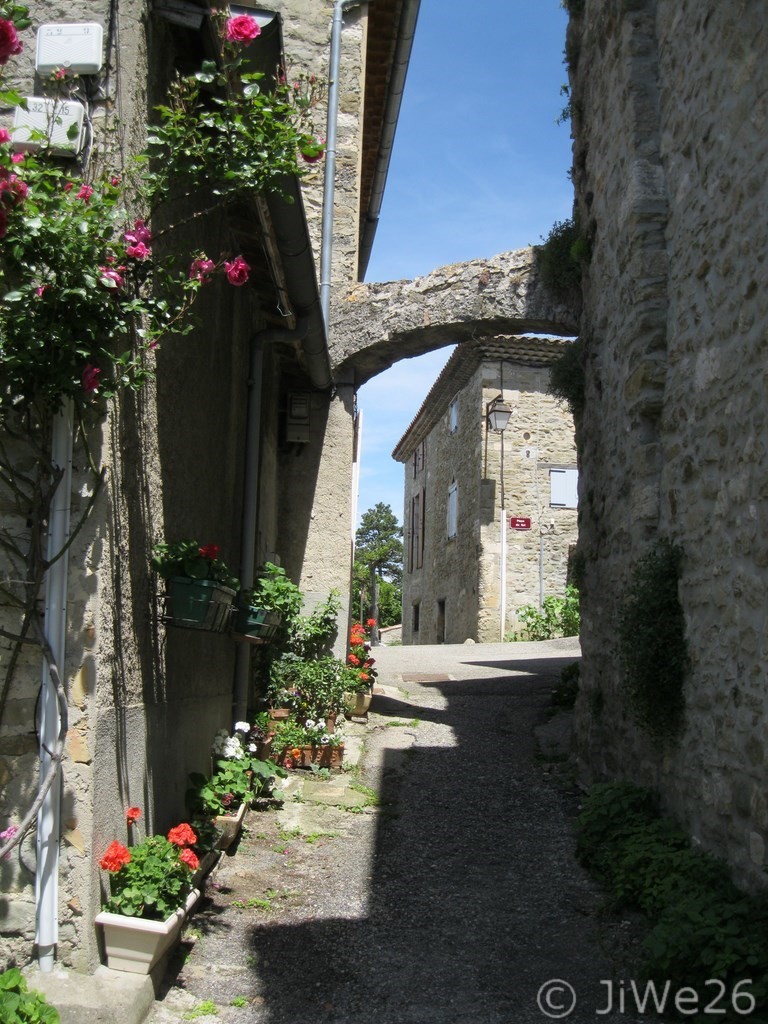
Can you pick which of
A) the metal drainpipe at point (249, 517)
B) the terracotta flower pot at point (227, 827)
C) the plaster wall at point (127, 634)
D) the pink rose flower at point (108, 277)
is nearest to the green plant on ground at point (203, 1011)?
the plaster wall at point (127, 634)

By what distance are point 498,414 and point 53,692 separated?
1430 cm

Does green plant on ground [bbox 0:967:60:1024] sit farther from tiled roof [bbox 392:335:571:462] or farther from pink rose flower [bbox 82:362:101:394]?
tiled roof [bbox 392:335:571:462]

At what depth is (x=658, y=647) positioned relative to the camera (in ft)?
15.5

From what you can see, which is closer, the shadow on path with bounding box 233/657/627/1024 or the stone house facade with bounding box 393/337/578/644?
the shadow on path with bounding box 233/657/627/1024

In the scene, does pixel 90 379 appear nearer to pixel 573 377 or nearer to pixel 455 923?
pixel 455 923

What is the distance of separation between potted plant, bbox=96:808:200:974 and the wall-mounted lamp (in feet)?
45.8

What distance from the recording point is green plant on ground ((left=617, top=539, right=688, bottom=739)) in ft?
15.2

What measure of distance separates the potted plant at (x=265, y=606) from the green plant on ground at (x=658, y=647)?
1.87 meters

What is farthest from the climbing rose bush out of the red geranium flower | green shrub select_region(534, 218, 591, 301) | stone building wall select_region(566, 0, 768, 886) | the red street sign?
the red street sign

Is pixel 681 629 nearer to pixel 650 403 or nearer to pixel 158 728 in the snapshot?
pixel 650 403

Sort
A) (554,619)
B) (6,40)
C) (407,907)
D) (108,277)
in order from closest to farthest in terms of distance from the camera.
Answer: (6,40)
(108,277)
(407,907)
(554,619)

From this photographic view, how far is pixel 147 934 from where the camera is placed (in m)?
3.01

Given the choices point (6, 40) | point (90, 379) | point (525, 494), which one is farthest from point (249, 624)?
point (525, 494)

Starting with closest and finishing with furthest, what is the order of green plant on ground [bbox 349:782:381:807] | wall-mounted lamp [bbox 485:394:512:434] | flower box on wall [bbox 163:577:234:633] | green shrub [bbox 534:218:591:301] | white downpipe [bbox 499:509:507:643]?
flower box on wall [bbox 163:577:234:633] < green plant on ground [bbox 349:782:381:807] < green shrub [bbox 534:218:591:301] < wall-mounted lamp [bbox 485:394:512:434] < white downpipe [bbox 499:509:507:643]
